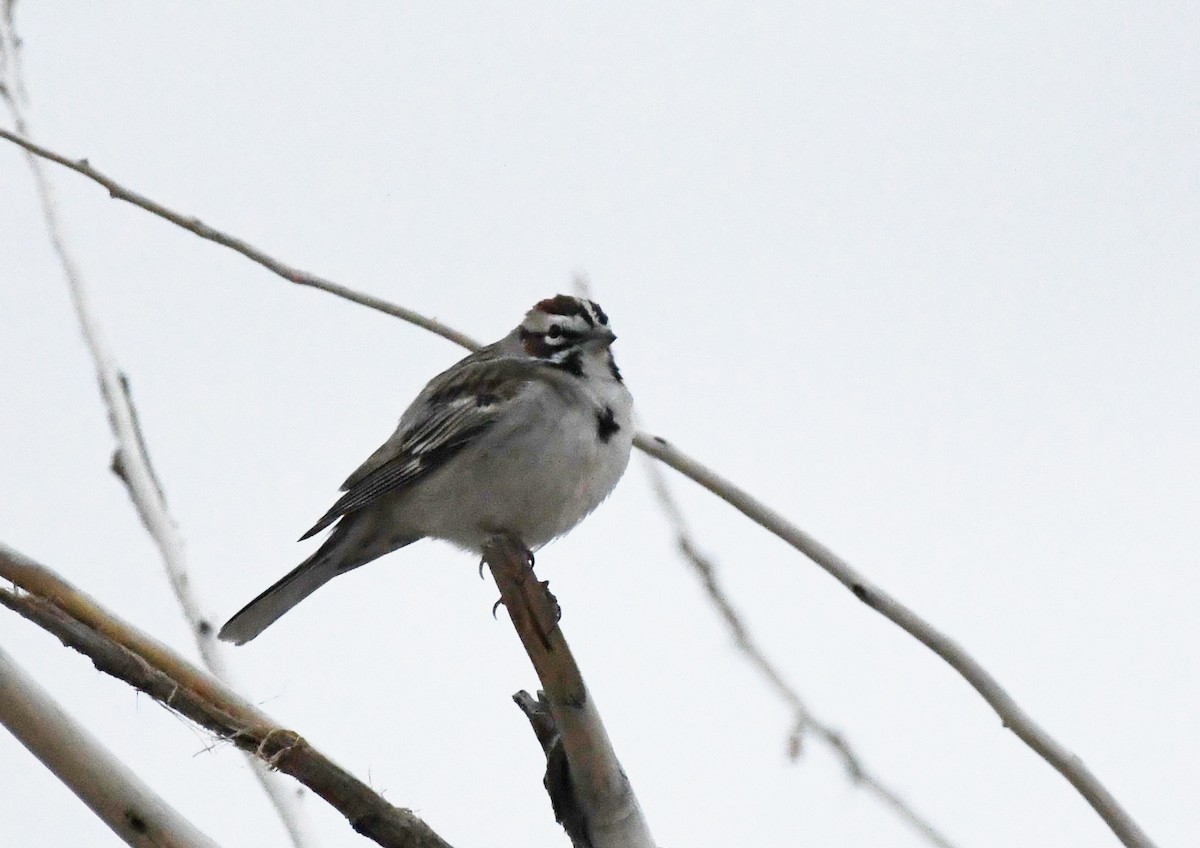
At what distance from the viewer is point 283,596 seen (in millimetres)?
5262

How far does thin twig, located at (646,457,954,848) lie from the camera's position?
2850mm

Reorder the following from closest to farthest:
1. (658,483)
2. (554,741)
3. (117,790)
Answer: (117,790)
(554,741)
(658,483)

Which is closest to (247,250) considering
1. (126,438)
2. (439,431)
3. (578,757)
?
(126,438)

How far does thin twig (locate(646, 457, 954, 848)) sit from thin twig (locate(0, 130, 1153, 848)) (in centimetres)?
12

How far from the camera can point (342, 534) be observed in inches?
211

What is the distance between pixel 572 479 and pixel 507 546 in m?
0.77

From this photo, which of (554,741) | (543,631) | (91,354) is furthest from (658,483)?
(91,354)

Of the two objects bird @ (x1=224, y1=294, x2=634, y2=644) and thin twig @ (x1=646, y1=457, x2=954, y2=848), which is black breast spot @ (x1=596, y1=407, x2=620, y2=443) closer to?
bird @ (x1=224, y1=294, x2=634, y2=644)

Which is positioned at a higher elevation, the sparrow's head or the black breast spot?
the sparrow's head

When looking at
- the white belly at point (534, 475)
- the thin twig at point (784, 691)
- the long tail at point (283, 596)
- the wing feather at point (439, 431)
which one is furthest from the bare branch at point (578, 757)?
the long tail at point (283, 596)

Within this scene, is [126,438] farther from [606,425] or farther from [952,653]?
[952,653]

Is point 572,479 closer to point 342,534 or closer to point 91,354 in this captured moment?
point 342,534

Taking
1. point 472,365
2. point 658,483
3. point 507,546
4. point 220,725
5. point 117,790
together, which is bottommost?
point 117,790

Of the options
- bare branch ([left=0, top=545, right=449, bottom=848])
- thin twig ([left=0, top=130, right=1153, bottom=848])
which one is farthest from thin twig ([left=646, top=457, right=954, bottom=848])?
bare branch ([left=0, top=545, right=449, bottom=848])
